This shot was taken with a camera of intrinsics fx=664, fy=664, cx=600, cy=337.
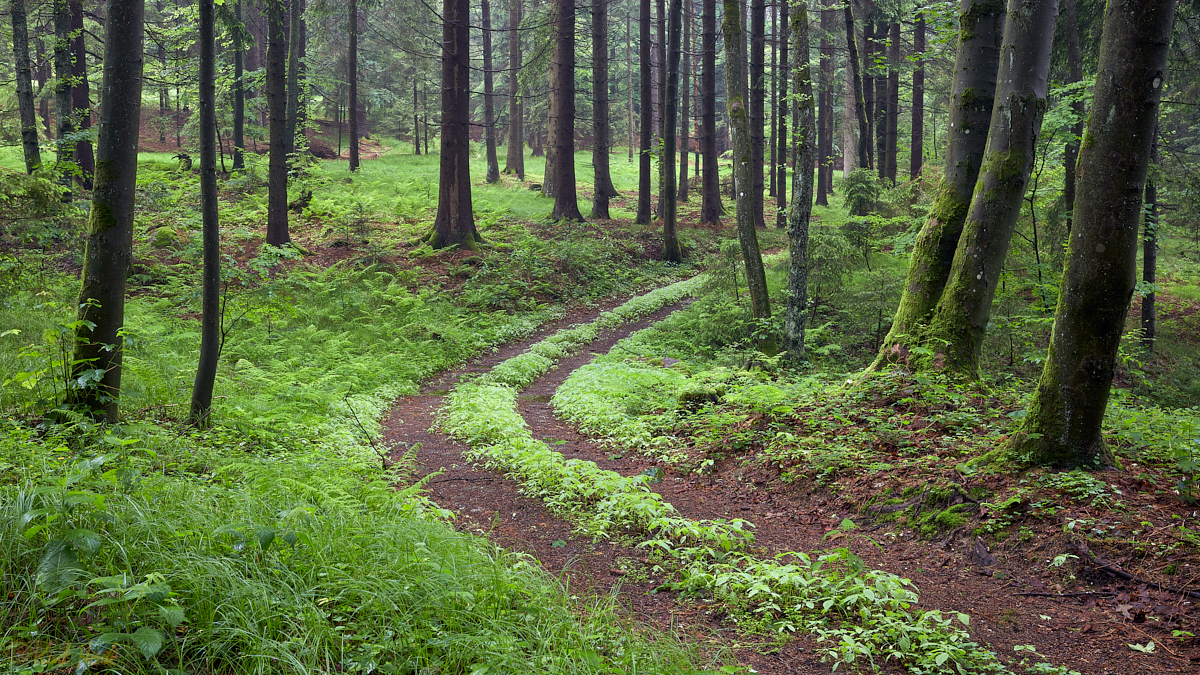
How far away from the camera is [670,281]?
19938 millimetres

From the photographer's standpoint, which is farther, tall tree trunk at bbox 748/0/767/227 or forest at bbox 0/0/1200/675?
tall tree trunk at bbox 748/0/767/227

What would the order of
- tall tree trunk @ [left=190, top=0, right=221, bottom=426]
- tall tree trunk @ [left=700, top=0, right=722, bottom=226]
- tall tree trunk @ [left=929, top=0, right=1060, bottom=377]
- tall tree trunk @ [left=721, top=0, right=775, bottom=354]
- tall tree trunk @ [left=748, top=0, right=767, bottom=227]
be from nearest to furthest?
tall tree trunk @ [left=190, top=0, right=221, bottom=426] → tall tree trunk @ [left=929, top=0, right=1060, bottom=377] → tall tree trunk @ [left=721, top=0, right=775, bottom=354] → tall tree trunk @ [left=700, top=0, right=722, bottom=226] → tall tree trunk @ [left=748, top=0, right=767, bottom=227]

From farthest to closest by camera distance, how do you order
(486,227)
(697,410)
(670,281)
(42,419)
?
1. (486,227)
2. (670,281)
3. (697,410)
4. (42,419)

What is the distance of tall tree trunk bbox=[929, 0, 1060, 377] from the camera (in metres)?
6.69

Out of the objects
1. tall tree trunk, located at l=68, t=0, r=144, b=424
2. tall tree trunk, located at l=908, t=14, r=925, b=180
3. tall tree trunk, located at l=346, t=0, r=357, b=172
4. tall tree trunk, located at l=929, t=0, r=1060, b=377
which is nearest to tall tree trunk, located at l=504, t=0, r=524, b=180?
tall tree trunk, located at l=346, t=0, r=357, b=172

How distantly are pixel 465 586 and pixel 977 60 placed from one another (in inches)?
311

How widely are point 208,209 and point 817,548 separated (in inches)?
236

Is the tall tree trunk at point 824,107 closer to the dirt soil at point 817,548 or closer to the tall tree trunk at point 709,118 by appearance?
the tall tree trunk at point 709,118

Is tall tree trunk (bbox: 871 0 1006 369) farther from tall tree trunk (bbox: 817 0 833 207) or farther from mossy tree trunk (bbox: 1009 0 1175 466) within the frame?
tall tree trunk (bbox: 817 0 833 207)

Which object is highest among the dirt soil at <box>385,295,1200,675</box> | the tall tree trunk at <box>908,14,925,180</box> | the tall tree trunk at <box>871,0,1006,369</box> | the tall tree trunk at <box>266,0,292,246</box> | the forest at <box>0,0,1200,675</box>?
the tall tree trunk at <box>908,14,925,180</box>

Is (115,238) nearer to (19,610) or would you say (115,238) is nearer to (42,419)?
(42,419)

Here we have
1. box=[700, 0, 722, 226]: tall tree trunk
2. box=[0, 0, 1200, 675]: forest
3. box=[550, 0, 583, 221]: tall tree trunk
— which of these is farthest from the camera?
box=[700, 0, 722, 226]: tall tree trunk

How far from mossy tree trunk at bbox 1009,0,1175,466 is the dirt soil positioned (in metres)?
0.97

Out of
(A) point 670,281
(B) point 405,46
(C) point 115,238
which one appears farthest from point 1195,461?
(B) point 405,46
